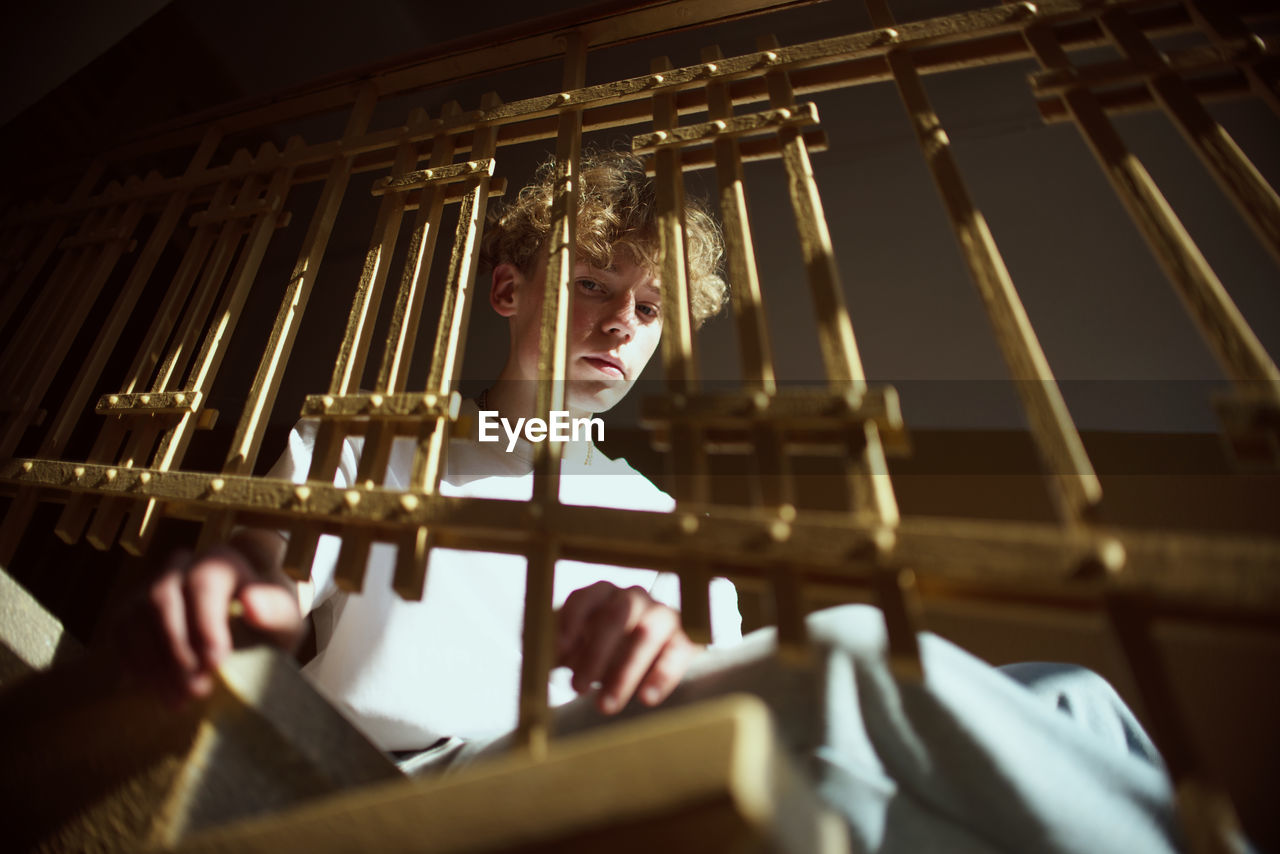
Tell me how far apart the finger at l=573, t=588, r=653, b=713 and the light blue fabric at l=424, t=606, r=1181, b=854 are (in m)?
0.13

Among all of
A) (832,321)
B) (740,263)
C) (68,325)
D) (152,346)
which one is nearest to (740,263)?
(740,263)

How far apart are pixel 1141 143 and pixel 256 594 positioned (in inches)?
98.6

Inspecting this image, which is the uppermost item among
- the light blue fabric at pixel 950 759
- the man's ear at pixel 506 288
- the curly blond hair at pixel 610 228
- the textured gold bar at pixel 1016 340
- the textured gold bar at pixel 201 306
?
the curly blond hair at pixel 610 228

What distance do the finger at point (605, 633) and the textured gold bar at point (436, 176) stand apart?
503 millimetres

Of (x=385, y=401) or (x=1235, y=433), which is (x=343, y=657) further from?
(x=1235, y=433)

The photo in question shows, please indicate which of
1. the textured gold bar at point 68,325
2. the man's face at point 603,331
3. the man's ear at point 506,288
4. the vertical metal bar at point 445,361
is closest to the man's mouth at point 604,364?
the man's face at point 603,331

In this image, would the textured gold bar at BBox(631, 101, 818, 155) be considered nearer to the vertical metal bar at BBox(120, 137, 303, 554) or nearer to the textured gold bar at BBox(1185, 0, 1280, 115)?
the textured gold bar at BBox(1185, 0, 1280, 115)

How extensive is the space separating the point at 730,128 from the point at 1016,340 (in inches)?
14.5

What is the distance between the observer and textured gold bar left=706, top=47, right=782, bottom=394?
519 millimetres

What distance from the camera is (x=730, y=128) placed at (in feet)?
2.20

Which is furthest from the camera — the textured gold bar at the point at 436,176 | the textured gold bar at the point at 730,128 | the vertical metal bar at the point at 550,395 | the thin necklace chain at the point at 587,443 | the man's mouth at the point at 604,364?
the thin necklace chain at the point at 587,443

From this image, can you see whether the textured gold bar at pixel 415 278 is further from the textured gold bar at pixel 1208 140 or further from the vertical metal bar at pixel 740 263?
the textured gold bar at pixel 1208 140

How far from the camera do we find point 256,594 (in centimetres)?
45

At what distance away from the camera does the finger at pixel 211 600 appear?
40cm
